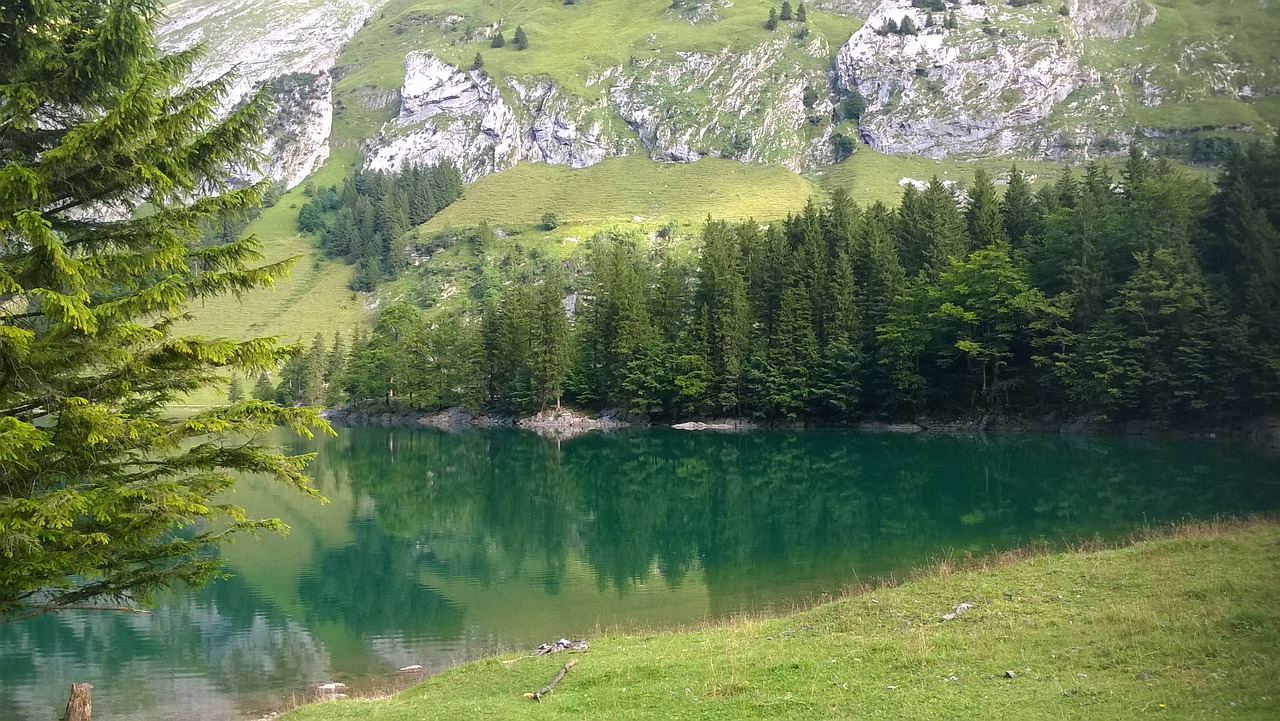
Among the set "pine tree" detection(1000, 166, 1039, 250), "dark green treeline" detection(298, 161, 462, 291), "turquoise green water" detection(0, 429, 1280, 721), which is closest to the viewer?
"turquoise green water" detection(0, 429, 1280, 721)

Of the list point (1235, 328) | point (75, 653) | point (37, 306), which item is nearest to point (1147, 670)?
point (37, 306)

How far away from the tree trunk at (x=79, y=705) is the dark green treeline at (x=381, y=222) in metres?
164

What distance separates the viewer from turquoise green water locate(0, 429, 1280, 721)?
20984 millimetres

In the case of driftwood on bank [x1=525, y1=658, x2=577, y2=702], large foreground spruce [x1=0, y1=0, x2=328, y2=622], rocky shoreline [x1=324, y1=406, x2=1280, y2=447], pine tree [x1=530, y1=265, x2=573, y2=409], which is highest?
large foreground spruce [x1=0, y1=0, x2=328, y2=622]

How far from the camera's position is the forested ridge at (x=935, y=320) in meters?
58.6

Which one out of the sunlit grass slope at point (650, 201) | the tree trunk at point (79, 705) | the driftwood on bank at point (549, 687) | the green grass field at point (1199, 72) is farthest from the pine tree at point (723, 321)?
the green grass field at point (1199, 72)

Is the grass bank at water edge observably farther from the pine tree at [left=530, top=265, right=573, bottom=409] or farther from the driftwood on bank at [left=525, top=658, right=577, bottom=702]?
the pine tree at [left=530, top=265, right=573, bottom=409]

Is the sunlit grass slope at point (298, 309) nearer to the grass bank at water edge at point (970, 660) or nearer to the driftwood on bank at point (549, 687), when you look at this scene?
the grass bank at water edge at point (970, 660)

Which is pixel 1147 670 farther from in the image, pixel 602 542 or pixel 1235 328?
pixel 1235 328

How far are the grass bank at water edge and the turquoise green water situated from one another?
579 centimetres

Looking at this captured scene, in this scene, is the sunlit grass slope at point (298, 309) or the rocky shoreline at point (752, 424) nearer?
the rocky shoreline at point (752, 424)

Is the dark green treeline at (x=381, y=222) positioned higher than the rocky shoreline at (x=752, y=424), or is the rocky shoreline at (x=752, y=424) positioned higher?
the dark green treeline at (x=381, y=222)

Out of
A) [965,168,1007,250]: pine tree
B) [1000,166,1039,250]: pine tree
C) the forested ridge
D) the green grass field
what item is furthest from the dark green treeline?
the green grass field

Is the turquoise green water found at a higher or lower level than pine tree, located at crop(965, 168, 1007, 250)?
lower
